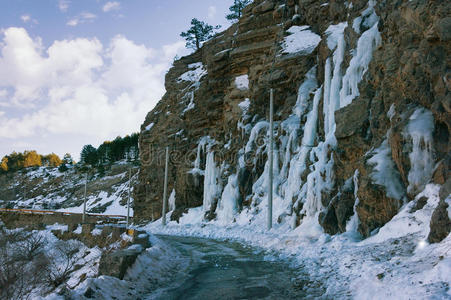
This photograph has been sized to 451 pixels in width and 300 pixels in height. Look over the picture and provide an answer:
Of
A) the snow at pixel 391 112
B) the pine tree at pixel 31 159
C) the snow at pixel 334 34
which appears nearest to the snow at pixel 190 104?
the snow at pixel 334 34

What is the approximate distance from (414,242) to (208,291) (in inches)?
164

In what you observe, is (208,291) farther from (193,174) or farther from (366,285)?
(193,174)

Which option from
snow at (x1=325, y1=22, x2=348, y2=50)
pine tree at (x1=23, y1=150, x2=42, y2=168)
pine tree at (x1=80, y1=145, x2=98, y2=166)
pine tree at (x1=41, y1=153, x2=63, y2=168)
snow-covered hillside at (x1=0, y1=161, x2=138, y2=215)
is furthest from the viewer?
pine tree at (x1=41, y1=153, x2=63, y2=168)

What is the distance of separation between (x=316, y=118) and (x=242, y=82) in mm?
15733

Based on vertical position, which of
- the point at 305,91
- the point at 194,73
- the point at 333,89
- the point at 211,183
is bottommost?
the point at 211,183

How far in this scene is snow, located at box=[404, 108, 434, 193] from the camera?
9.24 meters

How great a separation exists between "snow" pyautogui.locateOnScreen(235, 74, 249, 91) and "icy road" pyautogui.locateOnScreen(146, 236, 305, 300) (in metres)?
24.7

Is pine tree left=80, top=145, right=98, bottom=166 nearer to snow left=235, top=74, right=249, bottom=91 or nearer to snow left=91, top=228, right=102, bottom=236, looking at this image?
snow left=235, top=74, right=249, bottom=91

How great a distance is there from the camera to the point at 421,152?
372 inches

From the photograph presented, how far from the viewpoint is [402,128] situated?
1009 centimetres

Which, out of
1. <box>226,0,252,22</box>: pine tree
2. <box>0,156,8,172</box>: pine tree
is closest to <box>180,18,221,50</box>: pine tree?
<box>226,0,252,22</box>: pine tree

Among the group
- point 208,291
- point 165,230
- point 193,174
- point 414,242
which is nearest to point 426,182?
point 414,242

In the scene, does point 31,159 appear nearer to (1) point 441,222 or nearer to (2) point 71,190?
(2) point 71,190

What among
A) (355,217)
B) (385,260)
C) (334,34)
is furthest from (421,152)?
(334,34)
